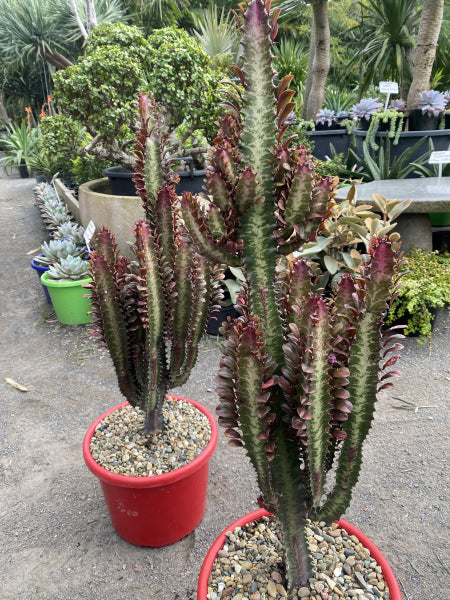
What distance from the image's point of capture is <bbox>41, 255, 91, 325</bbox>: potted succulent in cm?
388

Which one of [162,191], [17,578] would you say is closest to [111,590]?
[17,578]

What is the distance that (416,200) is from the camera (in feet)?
11.2

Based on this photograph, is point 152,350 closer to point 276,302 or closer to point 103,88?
point 276,302

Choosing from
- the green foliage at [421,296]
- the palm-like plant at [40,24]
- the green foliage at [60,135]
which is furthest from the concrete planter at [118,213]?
the palm-like plant at [40,24]

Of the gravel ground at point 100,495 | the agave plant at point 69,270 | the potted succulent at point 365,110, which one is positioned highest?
the potted succulent at point 365,110

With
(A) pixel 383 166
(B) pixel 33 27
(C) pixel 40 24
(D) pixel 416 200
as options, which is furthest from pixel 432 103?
(B) pixel 33 27

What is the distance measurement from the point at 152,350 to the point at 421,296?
237cm

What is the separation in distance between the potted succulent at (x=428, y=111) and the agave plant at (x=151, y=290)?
177 inches

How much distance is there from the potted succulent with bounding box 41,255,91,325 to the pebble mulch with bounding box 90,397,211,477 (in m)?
1.92

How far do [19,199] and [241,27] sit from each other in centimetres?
947

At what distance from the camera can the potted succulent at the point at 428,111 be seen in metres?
5.09

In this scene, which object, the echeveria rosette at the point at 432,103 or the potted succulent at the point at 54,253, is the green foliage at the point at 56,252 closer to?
the potted succulent at the point at 54,253

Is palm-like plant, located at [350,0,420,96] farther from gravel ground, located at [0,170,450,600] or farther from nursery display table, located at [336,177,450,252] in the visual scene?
gravel ground, located at [0,170,450,600]

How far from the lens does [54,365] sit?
3520mm
